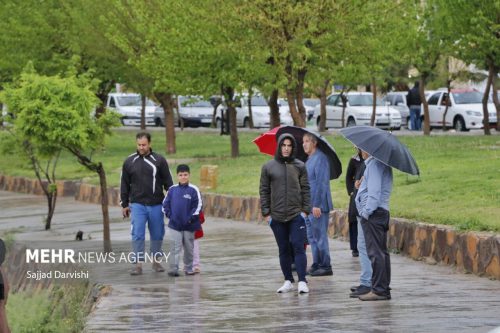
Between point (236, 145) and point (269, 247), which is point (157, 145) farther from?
point (269, 247)

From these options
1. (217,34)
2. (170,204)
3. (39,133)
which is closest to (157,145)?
(217,34)

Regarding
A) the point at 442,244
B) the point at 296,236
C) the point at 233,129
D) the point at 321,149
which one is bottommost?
the point at 442,244

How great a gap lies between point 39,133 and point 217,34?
33.3 ft

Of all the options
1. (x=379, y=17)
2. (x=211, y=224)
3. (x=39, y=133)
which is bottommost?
(x=211, y=224)

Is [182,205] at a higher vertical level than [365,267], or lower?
higher

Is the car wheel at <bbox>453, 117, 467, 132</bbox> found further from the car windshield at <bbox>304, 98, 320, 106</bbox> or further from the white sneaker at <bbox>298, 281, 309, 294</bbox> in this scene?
the white sneaker at <bbox>298, 281, 309, 294</bbox>

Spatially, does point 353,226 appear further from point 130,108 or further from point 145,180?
point 130,108

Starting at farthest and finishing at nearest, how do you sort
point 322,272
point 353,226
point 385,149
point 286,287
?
point 353,226 → point 322,272 → point 286,287 → point 385,149

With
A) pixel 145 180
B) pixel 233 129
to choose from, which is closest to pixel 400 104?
pixel 233 129

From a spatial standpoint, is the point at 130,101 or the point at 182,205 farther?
the point at 130,101

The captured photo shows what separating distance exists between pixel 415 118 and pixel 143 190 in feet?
110

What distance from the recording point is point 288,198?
1382 cm

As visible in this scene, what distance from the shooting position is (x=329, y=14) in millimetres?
28859

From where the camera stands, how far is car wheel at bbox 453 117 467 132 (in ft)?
152
